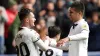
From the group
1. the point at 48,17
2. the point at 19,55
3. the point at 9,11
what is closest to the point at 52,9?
the point at 48,17

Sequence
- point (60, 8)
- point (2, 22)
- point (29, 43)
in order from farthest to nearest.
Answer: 1. point (60, 8)
2. point (2, 22)
3. point (29, 43)

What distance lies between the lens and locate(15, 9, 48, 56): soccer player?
706cm

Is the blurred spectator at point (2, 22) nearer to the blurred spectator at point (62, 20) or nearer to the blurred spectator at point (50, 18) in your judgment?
the blurred spectator at point (50, 18)

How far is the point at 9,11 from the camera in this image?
1343cm

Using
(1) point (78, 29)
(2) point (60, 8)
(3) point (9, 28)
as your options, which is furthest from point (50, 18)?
(1) point (78, 29)

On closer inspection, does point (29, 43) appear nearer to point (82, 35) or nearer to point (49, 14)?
point (82, 35)

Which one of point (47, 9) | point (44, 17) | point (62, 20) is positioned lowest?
→ point (62, 20)

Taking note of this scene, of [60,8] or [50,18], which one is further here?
[60,8]

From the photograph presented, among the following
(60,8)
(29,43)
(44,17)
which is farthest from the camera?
(60,8)

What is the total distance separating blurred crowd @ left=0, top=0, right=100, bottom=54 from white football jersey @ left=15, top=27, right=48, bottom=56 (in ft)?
17.4

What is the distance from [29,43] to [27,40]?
6cm

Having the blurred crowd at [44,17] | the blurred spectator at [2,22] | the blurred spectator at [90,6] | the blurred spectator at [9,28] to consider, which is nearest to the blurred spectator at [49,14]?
the blurred crowd at [44,17]

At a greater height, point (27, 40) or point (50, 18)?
point (50, 18)

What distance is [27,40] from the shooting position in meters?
7.06
